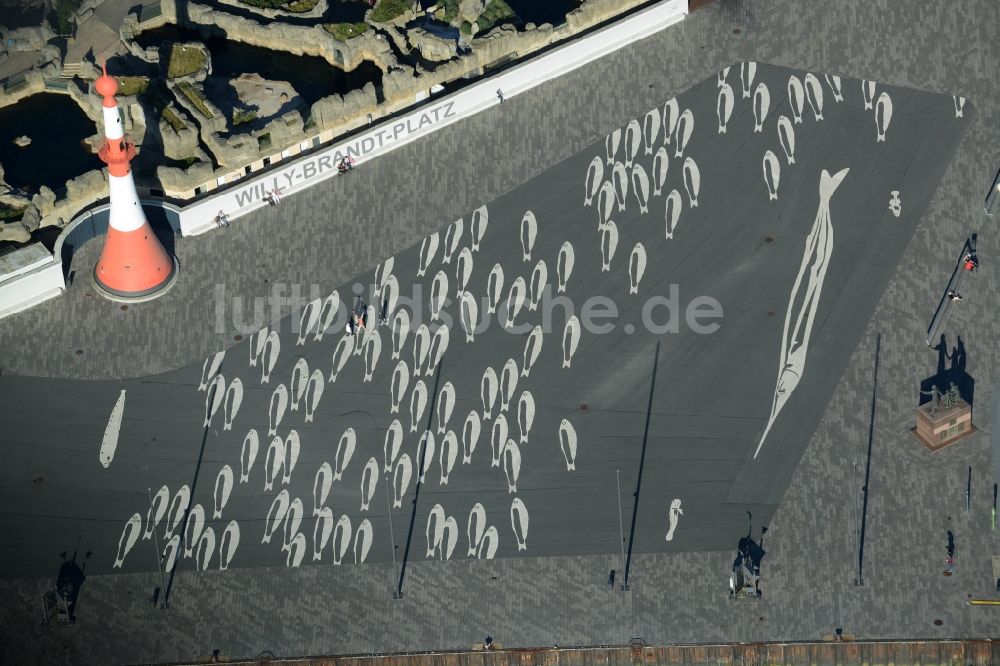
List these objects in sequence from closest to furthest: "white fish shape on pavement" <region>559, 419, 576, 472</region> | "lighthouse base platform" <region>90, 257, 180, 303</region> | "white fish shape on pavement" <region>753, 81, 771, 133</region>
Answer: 1. "white fish shape on pavement" <region>559, 419, 576, 472</region>
2. "lighthouse base platform" <region>90, 257, 180, 303</region>
3. "white fish shape on pavement" <region>753, 81, 771, 133</region>

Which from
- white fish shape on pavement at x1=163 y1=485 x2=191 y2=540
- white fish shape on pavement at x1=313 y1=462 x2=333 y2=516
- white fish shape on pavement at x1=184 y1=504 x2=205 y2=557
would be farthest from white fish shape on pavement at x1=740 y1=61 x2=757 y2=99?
white fish shape on pavement at x1=184 y1=504 x2=205 y2=557

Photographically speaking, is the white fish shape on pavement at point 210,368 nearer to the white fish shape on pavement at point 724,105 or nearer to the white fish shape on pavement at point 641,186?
the white fish shape on pavement at point 641,186

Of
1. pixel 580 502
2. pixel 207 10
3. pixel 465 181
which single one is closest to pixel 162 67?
pixel 207 10

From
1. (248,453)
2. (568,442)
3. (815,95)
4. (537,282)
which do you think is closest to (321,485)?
(248,453)

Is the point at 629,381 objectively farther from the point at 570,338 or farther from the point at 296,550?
the point at 296,550

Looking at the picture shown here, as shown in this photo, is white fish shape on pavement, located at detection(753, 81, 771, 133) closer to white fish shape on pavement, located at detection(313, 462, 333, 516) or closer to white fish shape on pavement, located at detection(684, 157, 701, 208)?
white fish shape on pavement, located at detection(684, 157, 701, 208)

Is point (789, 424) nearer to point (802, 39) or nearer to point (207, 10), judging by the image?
Result: point (802, 39)
